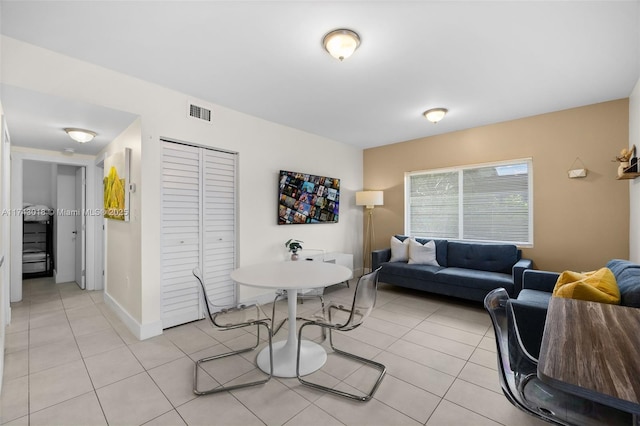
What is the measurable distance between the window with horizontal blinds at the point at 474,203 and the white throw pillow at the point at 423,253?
0.53 m

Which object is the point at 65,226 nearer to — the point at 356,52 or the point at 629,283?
the point at 356,52

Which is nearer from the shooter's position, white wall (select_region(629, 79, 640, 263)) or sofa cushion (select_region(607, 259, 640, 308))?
sofa cushion (select_region(607, 259, 640, 308))

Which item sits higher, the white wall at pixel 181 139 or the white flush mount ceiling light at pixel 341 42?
the white flush mount ceiling light at pixel 341 42

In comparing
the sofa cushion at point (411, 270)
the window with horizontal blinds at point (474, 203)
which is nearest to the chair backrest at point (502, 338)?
the sofa cushion at point (411, 270)

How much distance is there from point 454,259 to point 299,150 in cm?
302

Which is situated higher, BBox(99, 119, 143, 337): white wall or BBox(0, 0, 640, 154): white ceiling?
BBox(0, 0, 640, 154): white ceiling

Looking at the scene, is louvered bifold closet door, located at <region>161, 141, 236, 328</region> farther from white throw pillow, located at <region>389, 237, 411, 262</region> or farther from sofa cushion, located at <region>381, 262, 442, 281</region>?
white throw pillow, located at <region>389, 237, 411, 262</region>

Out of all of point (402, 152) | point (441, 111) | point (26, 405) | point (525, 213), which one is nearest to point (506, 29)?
point (441, 111)

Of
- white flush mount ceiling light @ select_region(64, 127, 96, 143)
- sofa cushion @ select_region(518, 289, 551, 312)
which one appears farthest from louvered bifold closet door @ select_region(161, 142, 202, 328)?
sofa cushion @ select_region(518, 289, 551, 312)

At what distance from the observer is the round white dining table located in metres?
2.07

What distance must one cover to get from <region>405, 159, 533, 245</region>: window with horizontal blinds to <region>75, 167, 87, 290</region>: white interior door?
5.49 metres

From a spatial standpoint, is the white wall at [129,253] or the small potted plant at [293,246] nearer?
the white wall at [129,253]

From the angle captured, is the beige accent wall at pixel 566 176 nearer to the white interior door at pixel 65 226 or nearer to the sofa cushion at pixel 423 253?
the sofa cushion at pixel 423 253

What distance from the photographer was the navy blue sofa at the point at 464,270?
3473 mm
